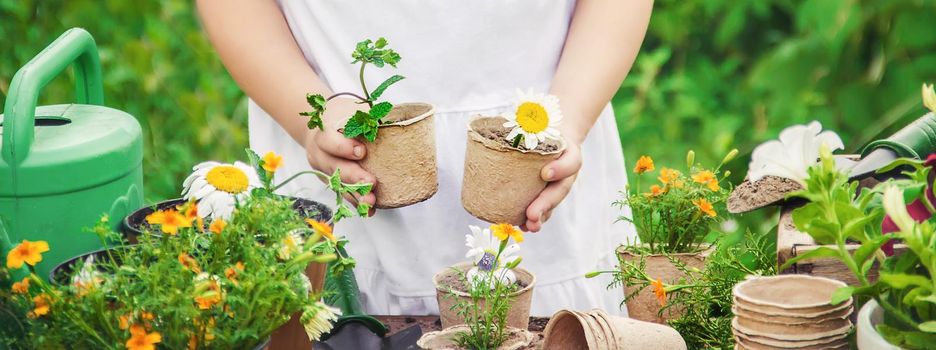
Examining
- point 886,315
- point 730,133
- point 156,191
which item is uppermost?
point 886,315

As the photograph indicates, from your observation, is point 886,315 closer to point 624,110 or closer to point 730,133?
point 730,133

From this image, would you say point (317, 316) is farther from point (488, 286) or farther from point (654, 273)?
point (654, 273)

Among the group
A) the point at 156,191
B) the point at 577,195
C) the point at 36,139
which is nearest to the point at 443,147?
the point at 577,195

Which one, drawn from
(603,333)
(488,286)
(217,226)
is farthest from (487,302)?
(217,226)

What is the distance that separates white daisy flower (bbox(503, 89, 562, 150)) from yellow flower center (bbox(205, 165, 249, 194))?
1.06ft

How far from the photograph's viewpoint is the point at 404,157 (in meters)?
1.40

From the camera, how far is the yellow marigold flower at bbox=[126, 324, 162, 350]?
3.07 feet

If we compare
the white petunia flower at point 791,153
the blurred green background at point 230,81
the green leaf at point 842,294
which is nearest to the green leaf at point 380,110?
the white petunia flower at point 791,153

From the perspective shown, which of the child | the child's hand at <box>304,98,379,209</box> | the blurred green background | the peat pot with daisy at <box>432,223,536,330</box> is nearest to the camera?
the peat pot with daisy at <box>432,223,536,330</box>

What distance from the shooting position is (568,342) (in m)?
1.26

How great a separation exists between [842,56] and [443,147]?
43.6 inches

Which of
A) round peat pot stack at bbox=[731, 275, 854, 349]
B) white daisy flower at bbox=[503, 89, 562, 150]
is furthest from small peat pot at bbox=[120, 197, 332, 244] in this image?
round peat pot stack at bbox=[731, 275, 854, 349]

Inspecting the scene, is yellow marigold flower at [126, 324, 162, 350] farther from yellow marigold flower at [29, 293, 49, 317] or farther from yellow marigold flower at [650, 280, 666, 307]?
yellow marigold flower at [650, 280, 666, 307]

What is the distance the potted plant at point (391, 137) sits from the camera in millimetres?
1359
